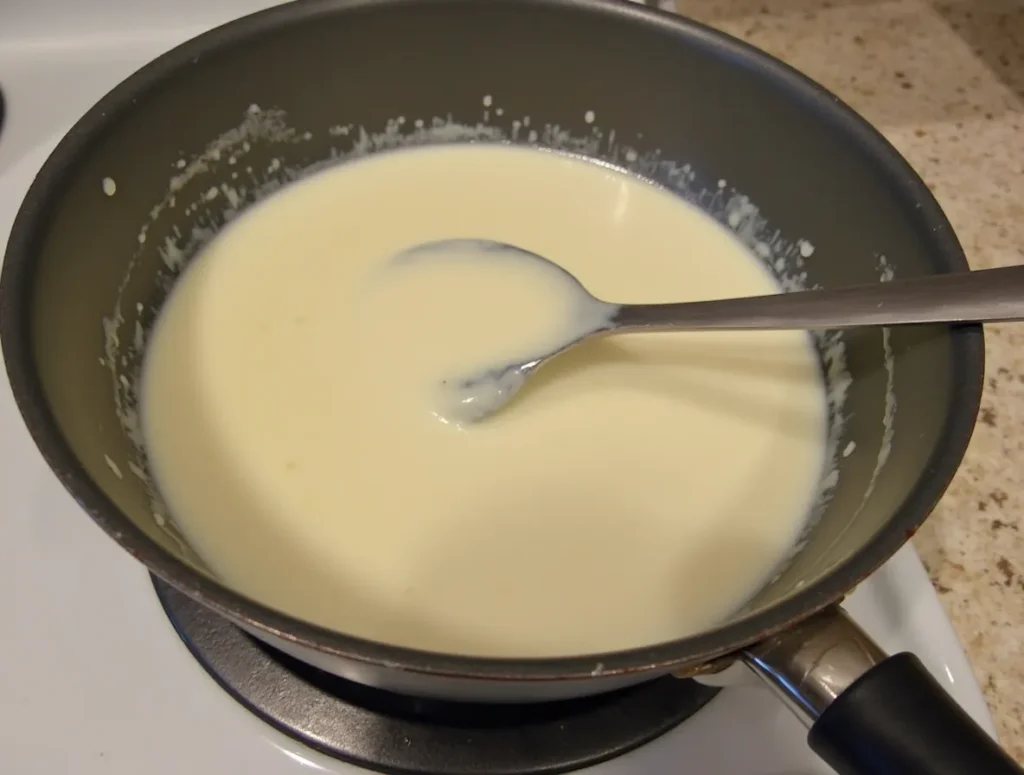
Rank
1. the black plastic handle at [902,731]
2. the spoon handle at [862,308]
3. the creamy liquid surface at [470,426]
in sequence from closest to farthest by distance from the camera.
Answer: the black plastic handle at [902,731] → the spoon handle at [862,308] → the creamy liquid surface at [470,426]

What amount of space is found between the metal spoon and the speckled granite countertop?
0.24m

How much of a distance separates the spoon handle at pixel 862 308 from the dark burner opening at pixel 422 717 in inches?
11.0

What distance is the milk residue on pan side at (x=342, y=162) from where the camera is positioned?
80cm

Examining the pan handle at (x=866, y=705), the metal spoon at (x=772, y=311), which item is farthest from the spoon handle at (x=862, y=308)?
the pan handle at (x=866, y=705)

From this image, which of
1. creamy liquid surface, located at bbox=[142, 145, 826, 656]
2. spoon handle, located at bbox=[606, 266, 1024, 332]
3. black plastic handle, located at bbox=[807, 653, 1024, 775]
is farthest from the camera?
creamy liquid surface, located at bbox=[142, 145, 826, 656]

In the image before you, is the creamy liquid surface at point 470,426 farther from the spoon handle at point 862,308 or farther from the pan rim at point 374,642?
the pan rim at point 374,642

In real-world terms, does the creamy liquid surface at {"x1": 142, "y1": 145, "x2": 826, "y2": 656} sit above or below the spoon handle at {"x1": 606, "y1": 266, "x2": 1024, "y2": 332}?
below

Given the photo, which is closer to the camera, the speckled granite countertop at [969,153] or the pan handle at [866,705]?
the pan handle at [866,705]

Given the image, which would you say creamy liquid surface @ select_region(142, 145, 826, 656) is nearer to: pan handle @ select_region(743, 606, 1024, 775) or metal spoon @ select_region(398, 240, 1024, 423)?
metal spoon @ select_region(398, 240, 1024, 423)

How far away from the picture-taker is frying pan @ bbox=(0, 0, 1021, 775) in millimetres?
484

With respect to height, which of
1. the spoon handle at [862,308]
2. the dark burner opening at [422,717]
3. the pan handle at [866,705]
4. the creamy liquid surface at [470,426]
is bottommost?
the dark burner opening at [422,717]

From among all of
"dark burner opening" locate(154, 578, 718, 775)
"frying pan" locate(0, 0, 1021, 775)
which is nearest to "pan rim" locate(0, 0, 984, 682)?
"frying pan" locate(0, 0, 1021, 775)

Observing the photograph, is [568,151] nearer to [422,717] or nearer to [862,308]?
[862,308]

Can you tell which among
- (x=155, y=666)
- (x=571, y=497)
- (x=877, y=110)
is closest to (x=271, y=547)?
(x=155, y=666)
